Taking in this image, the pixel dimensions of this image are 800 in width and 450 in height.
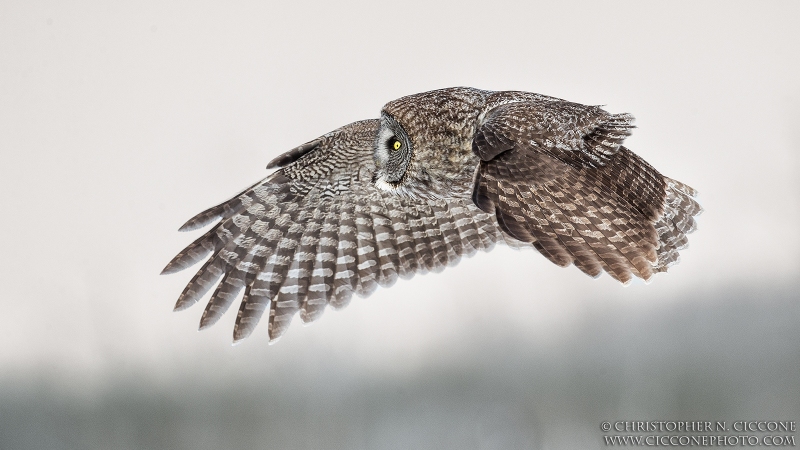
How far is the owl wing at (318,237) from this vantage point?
5.42 metres

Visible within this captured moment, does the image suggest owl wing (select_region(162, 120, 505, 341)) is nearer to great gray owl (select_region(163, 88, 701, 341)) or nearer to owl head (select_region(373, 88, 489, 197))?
great gray owl (select_region(163, 88, 701, 341))

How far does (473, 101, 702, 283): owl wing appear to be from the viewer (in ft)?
12.0

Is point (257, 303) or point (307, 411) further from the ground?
point (257, 303)

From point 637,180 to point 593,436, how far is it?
9.28 metres

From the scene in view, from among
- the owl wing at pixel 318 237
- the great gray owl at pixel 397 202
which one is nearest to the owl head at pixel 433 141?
the great gray owl at pixel 397 202

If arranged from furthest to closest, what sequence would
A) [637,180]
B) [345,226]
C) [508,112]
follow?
1. [345,226]
2. [637,180]
3. [508,112]

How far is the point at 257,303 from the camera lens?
17.9ft

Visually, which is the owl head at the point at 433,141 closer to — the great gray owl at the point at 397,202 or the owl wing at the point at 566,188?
the great gray owl at the point at 397,202

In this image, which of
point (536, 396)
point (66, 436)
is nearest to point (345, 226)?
point (536, 396)

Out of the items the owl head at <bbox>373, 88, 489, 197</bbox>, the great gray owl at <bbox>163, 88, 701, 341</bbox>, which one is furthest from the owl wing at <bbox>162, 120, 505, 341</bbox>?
the owl head at <bbox>373, 88, 489, 197</bbox>

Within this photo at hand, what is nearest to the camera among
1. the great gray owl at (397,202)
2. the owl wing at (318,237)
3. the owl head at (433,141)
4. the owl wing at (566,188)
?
the owl wing at (566,188)

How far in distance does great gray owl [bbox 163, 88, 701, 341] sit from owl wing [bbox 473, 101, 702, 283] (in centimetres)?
1

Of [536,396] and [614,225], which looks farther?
[536,396]

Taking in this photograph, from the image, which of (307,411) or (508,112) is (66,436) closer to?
(307,411)
